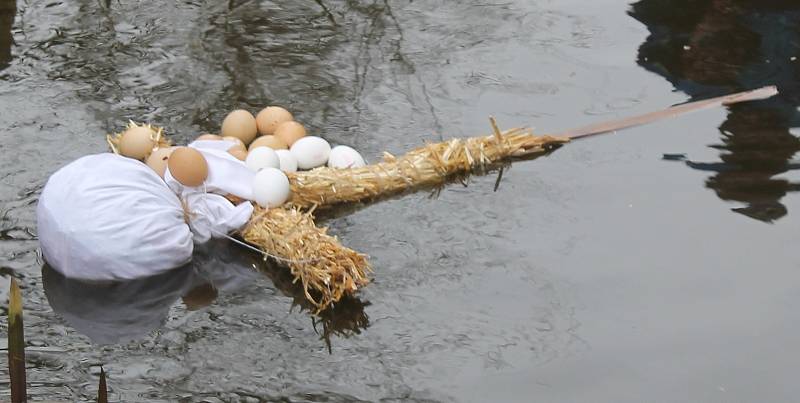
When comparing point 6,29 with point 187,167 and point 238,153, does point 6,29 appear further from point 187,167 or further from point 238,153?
point 187,167

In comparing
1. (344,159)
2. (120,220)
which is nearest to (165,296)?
(120,220)

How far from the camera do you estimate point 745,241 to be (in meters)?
5.90

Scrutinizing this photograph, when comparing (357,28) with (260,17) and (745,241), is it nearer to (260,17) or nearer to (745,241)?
(260,17)

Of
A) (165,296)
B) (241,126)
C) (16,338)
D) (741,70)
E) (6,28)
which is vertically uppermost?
(16,338)

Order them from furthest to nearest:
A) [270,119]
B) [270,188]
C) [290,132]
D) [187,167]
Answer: [270,119], [290,132], [270,188], [187,167]

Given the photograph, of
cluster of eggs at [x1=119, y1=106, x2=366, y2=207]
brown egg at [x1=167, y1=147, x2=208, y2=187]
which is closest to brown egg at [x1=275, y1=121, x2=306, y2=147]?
cluster of eggs at [x1=119, y1=106, x2=366, y2=207]

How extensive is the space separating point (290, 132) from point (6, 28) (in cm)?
314

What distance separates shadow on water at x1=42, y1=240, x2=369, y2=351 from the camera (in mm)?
5270

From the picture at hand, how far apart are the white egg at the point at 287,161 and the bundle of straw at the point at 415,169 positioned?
0.15 metres

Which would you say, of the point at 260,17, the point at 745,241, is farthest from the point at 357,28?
the point at 745,241

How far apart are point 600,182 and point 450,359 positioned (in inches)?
72.9

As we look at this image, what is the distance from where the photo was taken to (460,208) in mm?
6246

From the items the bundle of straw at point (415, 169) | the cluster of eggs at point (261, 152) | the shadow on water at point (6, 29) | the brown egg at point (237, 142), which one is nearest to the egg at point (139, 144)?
the cluster of eggs at point (261, 152)

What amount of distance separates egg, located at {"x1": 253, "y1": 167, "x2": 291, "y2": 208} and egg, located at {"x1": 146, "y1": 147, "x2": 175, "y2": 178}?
19.0 inches
